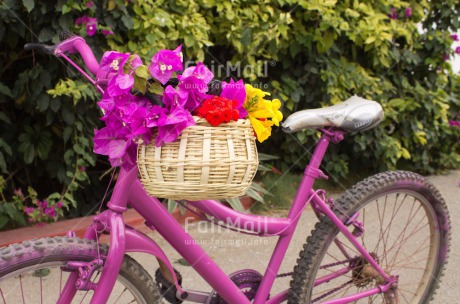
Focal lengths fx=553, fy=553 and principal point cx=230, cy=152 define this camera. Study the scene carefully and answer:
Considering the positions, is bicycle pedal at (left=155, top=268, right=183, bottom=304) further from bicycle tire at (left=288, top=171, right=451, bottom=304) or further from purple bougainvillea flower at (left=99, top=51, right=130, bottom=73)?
purple bougainvillea flower at (left=99, top=51, right=130, bottom=73)

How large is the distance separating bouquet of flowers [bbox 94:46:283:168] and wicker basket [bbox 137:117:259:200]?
25 millimetres

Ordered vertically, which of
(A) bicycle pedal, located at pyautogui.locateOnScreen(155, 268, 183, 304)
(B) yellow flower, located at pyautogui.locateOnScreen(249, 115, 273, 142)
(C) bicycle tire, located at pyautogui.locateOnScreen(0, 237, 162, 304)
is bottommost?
(A) bicycle pedal, located at pyautogui.locateOnScreen(155, 268, 183, 304)

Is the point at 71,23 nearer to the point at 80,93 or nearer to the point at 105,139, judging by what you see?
the point at 80,93

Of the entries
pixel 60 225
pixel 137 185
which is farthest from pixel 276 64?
pixel 137 185

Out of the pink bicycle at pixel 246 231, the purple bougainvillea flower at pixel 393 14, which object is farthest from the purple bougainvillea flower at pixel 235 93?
the purple bougainvillea flower at pixel 393 14

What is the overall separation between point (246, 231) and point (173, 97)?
0.69 meters

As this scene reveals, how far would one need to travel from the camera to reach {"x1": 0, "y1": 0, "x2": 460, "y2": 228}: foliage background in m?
3.18

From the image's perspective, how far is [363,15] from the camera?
4.40 meters

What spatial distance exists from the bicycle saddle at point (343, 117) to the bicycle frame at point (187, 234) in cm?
6

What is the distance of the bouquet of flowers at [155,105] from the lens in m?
1.42

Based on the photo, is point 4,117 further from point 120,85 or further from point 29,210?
point 120,85

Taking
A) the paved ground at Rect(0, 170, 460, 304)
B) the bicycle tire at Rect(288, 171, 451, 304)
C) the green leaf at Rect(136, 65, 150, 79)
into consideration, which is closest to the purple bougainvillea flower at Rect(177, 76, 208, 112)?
the green leaf at Rect(136, 65, 150, 79)

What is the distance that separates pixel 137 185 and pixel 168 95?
0.35 metres

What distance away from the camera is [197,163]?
1.45 m
